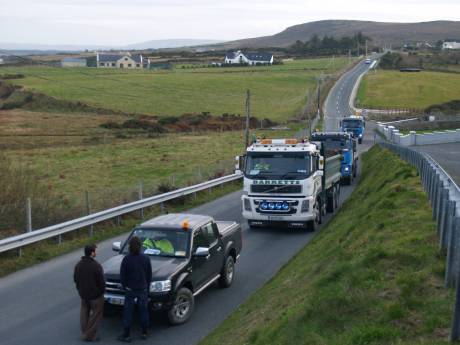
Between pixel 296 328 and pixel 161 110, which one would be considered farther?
pixel 161 110

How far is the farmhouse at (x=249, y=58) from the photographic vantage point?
17262 centimetres

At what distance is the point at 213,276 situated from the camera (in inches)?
519

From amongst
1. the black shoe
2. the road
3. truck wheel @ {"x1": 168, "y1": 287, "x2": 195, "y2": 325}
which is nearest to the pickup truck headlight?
truck wheel @ {"x1": 168, "y1": 287, "x2": 195, "y2": 325}

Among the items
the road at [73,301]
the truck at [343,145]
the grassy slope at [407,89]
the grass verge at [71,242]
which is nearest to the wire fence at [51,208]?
the grass verge at [71,242]

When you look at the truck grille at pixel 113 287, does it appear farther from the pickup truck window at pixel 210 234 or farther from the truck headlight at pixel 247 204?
the truck headlight at pixel 247 204

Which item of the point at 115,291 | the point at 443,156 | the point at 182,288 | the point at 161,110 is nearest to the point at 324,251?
the point at 182,288

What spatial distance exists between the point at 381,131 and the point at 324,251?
47.4m

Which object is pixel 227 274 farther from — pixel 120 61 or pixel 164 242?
pixel 120 61

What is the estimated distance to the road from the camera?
1098 centimetres

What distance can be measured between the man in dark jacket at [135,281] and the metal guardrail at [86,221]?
19.7 feet

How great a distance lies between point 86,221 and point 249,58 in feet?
529

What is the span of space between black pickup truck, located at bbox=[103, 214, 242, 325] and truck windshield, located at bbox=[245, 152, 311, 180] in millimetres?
6011

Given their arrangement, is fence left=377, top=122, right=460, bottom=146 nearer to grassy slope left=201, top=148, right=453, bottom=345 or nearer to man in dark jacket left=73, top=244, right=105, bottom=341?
grassy slope left=201, top=148, right=453, bottom=345

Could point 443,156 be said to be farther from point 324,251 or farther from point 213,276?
point 213,276
